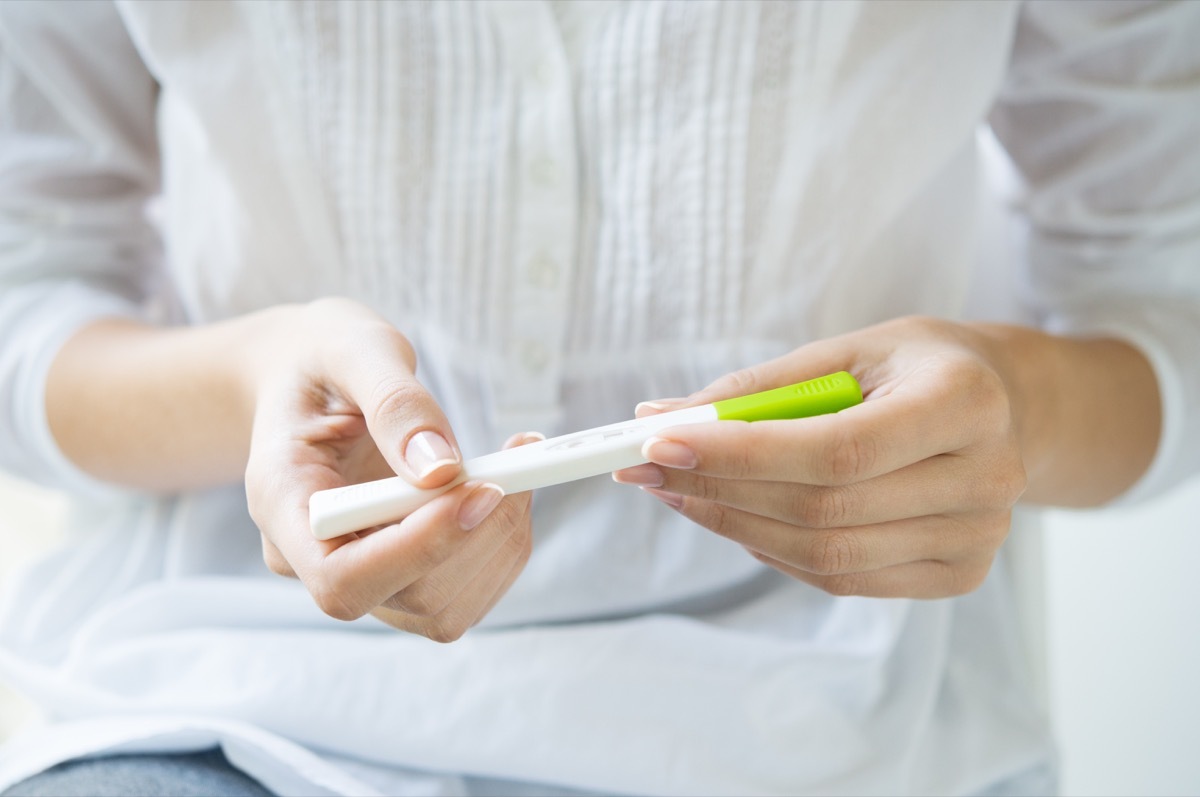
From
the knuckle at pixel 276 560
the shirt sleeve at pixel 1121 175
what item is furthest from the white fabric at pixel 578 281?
the knuckle at pixel 276 560

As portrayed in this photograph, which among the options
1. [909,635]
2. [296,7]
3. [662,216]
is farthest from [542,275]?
[909,635]

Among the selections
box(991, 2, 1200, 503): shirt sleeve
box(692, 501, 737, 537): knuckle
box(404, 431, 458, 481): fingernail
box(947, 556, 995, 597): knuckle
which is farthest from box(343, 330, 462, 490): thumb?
box(991, 2, 1200, 503): shirt sleeve

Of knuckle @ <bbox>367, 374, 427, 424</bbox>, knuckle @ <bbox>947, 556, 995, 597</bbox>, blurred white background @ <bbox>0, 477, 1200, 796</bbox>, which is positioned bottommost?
blurred white background @ <bbox>0, 477, 1200, 796</bbox>

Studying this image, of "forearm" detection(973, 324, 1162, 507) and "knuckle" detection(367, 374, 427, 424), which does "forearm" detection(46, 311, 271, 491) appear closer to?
"knuckle" detection(367, 374, 427, 424)

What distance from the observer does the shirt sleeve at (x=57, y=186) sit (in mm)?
547

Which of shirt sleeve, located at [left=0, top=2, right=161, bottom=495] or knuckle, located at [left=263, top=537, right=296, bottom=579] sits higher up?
shirt sleeve, located at [left=0, top=2, right=161, bottom=495]

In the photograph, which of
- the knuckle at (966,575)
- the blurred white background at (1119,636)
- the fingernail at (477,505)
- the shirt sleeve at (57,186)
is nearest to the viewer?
the fingernail at (477,505)

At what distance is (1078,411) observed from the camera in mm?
524

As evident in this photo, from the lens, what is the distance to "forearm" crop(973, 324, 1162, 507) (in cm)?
50

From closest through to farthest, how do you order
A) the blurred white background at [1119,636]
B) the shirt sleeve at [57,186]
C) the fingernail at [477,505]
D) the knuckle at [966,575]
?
the fingernail at [477,505], the knuckle at [966,575], the shirt sleeve at [57,186], the blurred white background at [1119,636]

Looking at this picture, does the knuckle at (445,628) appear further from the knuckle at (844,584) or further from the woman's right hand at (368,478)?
the knuckle at (844,584)

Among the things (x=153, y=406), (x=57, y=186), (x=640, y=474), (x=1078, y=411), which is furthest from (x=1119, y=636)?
(x=57, y=186)

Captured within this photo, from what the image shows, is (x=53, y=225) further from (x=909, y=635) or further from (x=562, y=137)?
(x=909, y=635)

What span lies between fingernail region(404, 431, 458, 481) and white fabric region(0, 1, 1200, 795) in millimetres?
174
